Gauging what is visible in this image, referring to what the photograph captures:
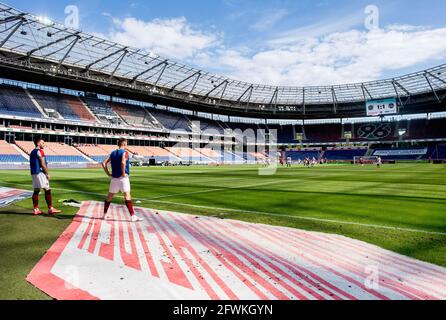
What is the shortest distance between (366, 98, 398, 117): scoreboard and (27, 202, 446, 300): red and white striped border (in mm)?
65110

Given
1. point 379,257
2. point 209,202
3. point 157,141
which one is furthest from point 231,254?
point 157,141

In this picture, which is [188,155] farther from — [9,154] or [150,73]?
[9,154]

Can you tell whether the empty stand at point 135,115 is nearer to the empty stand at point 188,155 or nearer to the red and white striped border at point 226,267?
the empty stand at point 188,155

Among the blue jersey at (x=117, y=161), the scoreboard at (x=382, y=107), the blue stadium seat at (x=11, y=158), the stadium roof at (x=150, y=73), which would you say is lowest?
the blue jersey at (x=117, y=161)

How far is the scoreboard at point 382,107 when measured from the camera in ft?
201

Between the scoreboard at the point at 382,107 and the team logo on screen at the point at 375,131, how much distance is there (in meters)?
30.8

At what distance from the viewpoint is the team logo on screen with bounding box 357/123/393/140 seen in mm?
90787

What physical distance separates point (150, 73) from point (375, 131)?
230 feet

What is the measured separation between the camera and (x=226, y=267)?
4273mm

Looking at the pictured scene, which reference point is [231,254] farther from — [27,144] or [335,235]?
[27,144]

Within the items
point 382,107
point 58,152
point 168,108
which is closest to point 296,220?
point 58,152

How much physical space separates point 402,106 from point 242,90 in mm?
42683

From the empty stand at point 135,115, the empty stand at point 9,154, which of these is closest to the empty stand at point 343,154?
the empty stand at point 135,115
